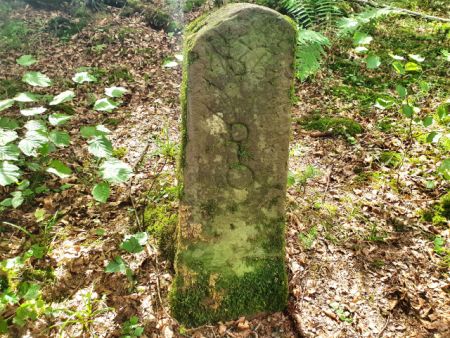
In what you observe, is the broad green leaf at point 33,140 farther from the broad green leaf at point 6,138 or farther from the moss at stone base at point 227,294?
the moss at stone base at point 227,294

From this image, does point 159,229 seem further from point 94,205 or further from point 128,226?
point 94,205

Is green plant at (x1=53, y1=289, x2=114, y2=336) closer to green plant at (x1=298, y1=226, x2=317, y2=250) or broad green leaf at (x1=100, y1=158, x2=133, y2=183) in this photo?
broad green leaf at (x1=100, y1=158, x2=133, y2=183)

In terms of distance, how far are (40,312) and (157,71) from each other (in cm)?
430

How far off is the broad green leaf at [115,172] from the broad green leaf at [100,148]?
62mm

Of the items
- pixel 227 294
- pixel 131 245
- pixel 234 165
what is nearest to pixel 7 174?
pixel 131 245

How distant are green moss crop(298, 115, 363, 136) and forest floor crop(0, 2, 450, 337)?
0.27 feet

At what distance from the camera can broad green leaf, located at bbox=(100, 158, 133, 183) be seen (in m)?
2.18

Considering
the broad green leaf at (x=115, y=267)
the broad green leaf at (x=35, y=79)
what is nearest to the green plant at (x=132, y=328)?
the broad green leaf at (x=115, y=267)

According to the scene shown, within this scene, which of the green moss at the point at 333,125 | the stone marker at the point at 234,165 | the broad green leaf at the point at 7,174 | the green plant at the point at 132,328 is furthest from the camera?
the green moss at the point at 333,125

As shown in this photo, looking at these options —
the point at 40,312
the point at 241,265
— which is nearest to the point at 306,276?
the point at 241,265

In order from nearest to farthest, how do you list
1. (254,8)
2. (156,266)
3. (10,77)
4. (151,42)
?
(254,8), (156,266), (10,77), (151,42)

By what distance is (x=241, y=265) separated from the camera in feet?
7.77

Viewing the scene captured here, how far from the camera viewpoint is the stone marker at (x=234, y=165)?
1.90 metres

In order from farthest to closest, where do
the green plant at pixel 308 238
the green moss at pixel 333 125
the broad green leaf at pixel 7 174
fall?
the green moss at pixel 333 125, the green plant at pixel 308 238, the broad green leaf at pixel 7 174
